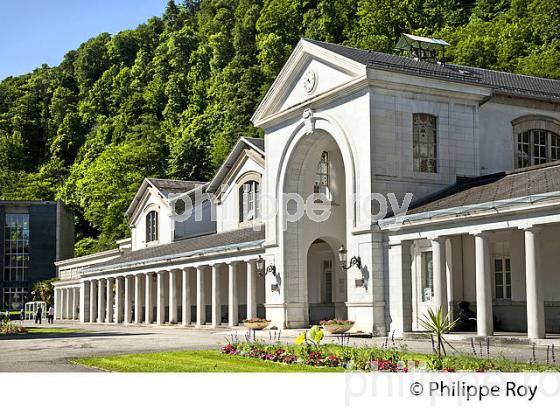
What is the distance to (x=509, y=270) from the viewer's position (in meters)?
30.4

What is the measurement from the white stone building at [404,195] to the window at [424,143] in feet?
0.16

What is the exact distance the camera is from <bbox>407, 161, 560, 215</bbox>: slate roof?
26.0 m

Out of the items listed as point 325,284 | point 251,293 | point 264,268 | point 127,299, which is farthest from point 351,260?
point 127,299

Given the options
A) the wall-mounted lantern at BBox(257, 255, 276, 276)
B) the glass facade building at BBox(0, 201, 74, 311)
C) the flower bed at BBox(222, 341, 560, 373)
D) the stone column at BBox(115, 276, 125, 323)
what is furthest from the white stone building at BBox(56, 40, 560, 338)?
the glass facade building at BBox(0, 201, 74, 311)

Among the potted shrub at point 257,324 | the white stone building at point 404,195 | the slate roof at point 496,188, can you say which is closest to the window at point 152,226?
the white stone building at point 404,195

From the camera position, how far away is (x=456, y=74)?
3372cm

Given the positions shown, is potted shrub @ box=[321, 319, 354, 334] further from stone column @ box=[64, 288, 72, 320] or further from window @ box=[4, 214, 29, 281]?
window @ box=[4, 214, 29, 281]

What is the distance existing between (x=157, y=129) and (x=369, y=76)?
92.0 metres

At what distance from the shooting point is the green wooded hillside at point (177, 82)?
76.7 metres

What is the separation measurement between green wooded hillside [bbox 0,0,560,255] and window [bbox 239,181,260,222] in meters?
26.7

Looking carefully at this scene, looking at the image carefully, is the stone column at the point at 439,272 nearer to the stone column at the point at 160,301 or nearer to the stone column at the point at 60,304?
the stone column at the point at 160,301

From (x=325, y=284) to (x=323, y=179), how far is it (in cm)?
582
